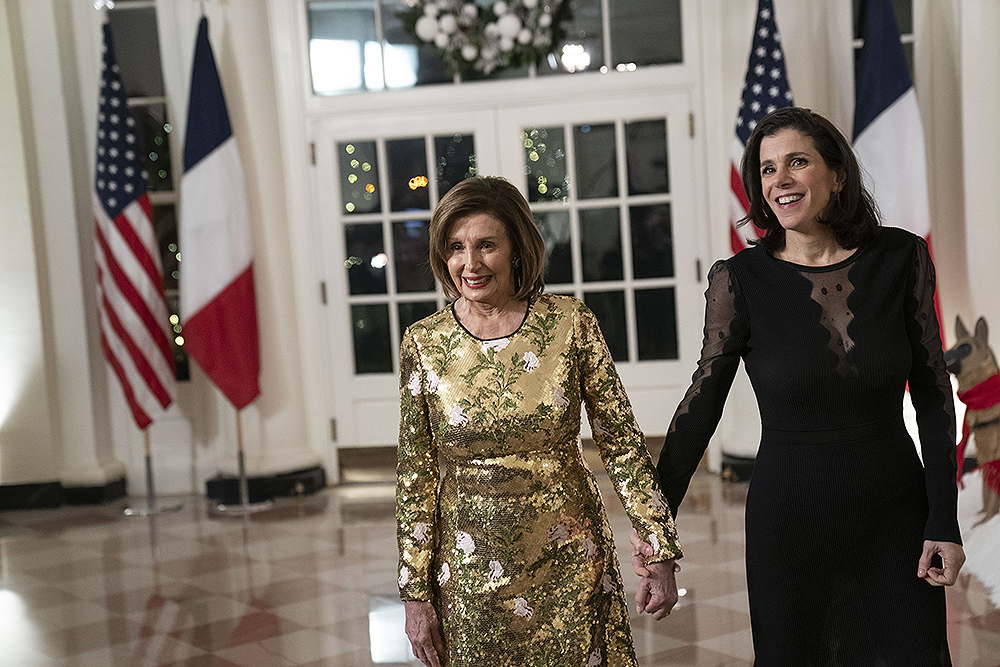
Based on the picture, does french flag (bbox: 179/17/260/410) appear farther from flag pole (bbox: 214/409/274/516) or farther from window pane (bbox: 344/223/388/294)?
window pane (bbox: 344/223/388/294)

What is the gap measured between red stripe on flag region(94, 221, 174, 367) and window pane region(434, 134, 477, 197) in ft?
6.23

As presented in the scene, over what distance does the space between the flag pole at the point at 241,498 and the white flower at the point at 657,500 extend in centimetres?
457

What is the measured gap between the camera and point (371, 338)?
21.6ft

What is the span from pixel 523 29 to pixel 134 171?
2465mm

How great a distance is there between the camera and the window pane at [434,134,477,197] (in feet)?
21.0

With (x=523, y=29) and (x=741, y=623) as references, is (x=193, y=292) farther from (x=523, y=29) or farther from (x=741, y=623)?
(x=741, y=623)

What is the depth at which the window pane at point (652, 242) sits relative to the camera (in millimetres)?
6238

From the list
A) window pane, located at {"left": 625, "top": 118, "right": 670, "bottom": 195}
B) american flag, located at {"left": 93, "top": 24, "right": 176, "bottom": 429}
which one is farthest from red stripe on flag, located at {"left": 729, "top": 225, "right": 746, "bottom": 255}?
american flag, located at {"left": 93, "top": 24, "right": 176, "bottom": 429}

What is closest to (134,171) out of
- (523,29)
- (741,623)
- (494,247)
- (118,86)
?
(118,86)

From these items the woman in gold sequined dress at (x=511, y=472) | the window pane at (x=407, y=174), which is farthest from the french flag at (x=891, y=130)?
the woman in gold sequined dress at (x=511, y=472)

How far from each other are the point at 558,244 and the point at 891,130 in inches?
79.7

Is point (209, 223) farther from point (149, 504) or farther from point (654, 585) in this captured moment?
point (654, 585)

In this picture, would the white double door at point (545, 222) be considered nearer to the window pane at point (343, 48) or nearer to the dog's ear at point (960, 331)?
the window pane at point (343, 48)

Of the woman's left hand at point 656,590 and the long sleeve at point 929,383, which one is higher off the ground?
the long sleeve at point 929,383
